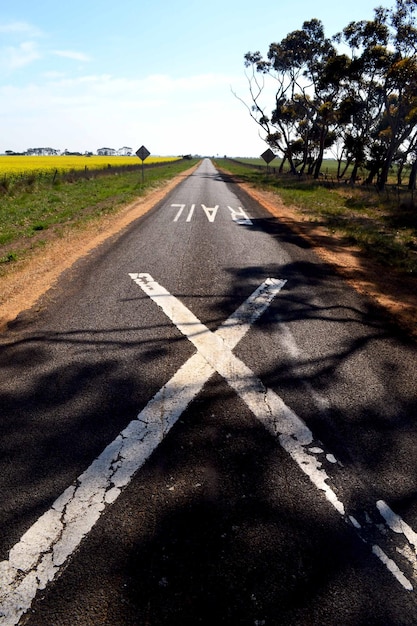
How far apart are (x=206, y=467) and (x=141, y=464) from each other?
47cm

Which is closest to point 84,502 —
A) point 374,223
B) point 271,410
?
point 271,410

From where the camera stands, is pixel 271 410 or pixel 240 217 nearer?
pixel 271 410

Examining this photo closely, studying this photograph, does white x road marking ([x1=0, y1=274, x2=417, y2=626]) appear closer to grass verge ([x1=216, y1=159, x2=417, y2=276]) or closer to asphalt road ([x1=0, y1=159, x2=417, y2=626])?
asphalt road ([x1=0, y1=159, x2=417, y2=626])

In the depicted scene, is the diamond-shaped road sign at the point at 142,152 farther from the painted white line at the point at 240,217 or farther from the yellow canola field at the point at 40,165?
the painted white line at the point at 240,217

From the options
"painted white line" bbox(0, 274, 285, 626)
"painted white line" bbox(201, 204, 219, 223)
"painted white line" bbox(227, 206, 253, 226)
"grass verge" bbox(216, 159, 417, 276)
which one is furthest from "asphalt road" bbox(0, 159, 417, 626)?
"painted white line" bbox(201, 204, 219, 223)

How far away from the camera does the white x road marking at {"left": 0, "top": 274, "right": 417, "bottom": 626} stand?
2057 mm

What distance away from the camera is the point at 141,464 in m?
2.77

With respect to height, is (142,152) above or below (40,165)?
above

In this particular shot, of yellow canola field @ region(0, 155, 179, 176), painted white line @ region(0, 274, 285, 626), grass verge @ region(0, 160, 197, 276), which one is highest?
yellow canola field @ region(0, 155, 179, 176)

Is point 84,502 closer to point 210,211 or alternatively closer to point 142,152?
point 210,211

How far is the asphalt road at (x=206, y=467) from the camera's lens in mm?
1980

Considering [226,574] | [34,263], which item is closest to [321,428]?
[226,574]

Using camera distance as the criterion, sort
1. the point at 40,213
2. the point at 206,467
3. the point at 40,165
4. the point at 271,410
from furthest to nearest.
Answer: the point at 40,165, the point at 40,213, the point at 271,410, the point at 206,467

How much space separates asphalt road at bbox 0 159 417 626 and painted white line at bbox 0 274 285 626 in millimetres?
10
